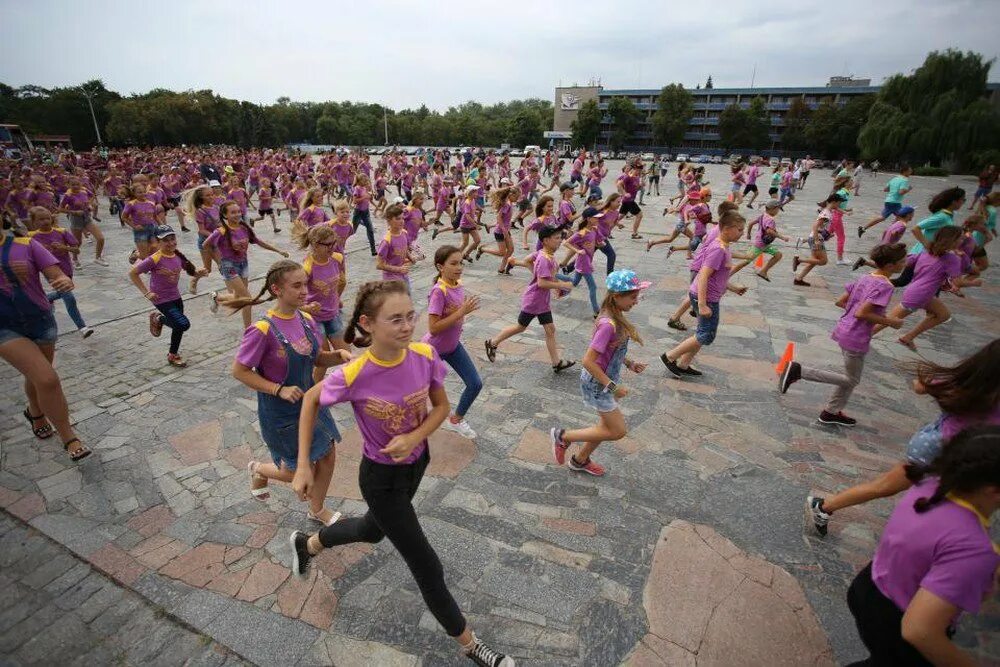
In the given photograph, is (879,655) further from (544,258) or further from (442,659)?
(544,258)

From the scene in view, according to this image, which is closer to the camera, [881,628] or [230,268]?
[881,628]

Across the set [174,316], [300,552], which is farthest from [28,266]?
[300,552]

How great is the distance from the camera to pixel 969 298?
9.19 meters

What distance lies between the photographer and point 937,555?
1.62 metres

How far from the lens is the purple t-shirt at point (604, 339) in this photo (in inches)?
134

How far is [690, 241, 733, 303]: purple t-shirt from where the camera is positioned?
16.9 feet

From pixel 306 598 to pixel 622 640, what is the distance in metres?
1.91

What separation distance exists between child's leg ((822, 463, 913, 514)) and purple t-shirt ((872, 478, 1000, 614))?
749mm

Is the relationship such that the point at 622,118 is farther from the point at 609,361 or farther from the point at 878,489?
the point at 878,489

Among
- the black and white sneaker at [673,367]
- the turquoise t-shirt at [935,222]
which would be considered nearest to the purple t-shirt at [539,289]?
the black and white sneaker at [673,367]

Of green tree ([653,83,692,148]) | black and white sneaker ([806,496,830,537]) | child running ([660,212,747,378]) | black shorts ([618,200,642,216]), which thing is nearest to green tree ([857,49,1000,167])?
black shorts ([618,200,642,216])

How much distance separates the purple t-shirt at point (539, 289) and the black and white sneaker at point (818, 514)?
3176 mm

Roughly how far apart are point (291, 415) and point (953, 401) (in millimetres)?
3710

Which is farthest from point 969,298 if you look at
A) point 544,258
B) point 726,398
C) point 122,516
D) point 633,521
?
point 122,516
